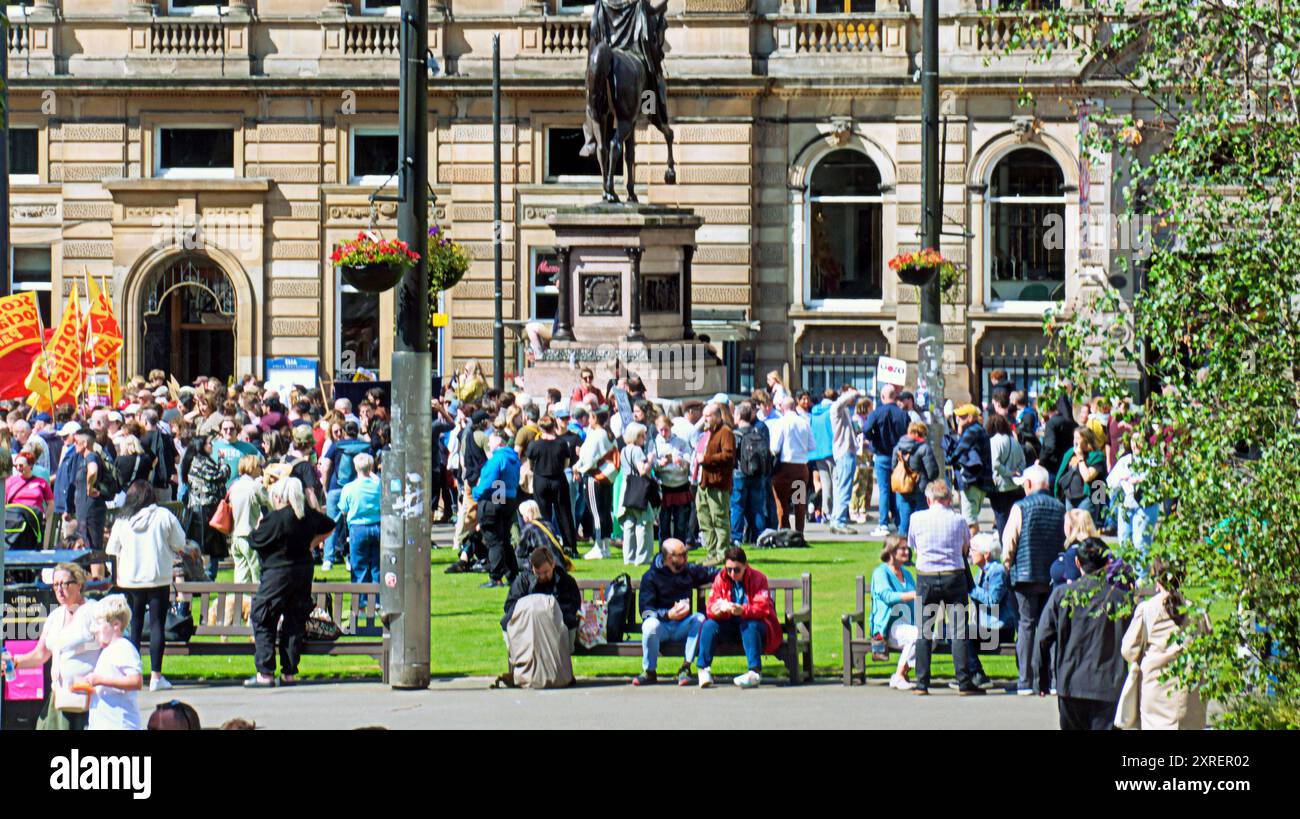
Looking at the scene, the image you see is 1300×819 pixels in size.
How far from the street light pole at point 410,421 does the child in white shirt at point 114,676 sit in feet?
12.6

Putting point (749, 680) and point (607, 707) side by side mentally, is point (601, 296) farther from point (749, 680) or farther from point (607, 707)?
point (607, 707)

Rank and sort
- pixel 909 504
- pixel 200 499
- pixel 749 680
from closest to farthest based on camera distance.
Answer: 1. pixel 749 680
2. pixel 200 499
3. pixel 909 504

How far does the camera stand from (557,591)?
19.5m

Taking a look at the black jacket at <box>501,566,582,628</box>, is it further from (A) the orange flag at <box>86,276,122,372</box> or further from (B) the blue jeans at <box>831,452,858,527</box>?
(A) the orange flag at <box>86,276,122,372</box>

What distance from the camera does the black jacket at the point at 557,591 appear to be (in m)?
19.4

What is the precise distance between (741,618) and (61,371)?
15445 mm

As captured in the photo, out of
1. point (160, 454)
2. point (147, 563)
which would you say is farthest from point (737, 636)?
→ point (160, 454)

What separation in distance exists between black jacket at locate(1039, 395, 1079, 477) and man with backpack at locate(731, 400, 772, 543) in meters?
3.06

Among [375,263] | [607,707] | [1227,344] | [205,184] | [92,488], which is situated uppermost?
[205,184]

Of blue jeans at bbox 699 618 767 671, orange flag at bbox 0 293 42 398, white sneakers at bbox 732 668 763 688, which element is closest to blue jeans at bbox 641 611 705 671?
blue jeans at bbox 699 618 767 671

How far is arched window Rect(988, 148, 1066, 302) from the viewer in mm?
42188

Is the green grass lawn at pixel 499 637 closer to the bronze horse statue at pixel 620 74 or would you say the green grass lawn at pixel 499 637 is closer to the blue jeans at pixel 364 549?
the blue jeans at pixel 364 549

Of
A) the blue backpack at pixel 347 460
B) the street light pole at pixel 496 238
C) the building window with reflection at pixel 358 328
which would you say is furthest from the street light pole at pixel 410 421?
the building window with reflection at pixel 358 328

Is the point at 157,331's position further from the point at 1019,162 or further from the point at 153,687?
the point at 153,687
